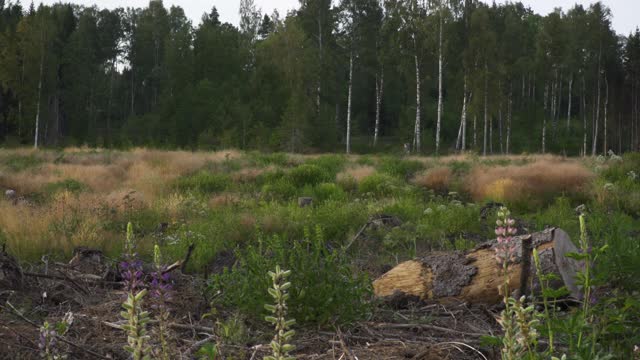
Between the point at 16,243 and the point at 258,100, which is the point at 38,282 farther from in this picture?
the point at 258,100

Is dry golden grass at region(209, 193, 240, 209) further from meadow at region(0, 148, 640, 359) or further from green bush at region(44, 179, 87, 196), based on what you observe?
green bush at region(44, 179, 87, 196)

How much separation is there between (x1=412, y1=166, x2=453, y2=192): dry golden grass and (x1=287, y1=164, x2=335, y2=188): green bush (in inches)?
74.0

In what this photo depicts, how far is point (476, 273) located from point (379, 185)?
25.5ft

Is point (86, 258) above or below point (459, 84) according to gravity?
below

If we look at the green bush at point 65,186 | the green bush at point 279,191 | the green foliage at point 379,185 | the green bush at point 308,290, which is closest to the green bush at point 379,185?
the green foliage at point 379,185

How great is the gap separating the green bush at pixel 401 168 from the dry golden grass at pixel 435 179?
109cm

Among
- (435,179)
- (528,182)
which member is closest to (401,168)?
(435,179)

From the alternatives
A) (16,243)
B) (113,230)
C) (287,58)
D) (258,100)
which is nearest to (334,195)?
(113,230)

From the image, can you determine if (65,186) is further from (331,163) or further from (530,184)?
(530,184)

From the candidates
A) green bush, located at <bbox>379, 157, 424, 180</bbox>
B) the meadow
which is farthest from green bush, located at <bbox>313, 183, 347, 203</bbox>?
green bush, located at <bbox>379, 157, 424, 180</bbox>

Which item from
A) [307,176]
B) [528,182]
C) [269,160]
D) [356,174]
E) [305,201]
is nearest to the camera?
[305,201]

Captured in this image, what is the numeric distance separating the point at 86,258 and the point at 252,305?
2505 millimetres

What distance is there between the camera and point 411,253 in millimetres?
6719

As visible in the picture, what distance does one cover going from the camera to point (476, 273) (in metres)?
4.29
